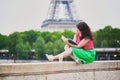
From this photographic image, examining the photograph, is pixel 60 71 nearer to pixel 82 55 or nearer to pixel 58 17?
pixel 82 55

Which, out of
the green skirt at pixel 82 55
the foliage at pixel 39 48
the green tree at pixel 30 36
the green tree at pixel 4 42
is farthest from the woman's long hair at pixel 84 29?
the green tree at pixel 30 36

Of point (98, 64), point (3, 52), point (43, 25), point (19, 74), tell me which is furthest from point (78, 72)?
point (43, 25)

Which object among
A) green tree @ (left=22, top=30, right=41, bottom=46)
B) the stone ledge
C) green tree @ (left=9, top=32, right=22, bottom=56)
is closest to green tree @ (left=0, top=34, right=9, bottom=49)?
green tree @ (left=9, top=32, right=22, bottom=56)

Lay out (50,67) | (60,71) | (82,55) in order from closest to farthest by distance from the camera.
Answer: (50,67), (60,71), (82,55)

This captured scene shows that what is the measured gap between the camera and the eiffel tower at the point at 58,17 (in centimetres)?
9319

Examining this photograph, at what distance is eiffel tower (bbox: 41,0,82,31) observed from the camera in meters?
93.2

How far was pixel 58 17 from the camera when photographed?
97062 millimetres

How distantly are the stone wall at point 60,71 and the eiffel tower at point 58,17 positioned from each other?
273ft

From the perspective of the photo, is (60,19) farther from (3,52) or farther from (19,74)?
(19,74)

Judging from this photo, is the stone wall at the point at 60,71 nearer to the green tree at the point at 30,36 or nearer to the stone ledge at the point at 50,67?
the stone ledge at the point at 50,67

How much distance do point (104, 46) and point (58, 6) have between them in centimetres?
2532

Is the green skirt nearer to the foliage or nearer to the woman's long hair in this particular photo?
the woman's long hair

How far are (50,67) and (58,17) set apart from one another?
88509mm

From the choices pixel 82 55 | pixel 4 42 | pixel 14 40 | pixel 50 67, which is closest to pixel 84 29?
pixel 82 55
